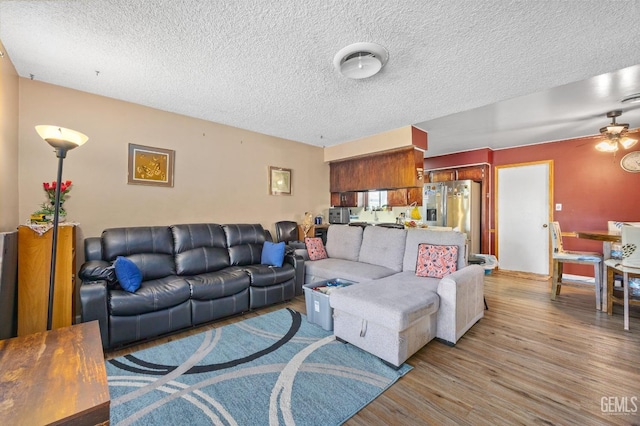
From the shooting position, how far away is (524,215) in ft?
16.6

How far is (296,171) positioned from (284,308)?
267cm

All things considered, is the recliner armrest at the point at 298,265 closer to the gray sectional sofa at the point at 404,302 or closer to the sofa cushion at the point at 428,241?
the gray sectional sofa at the point at 404,302

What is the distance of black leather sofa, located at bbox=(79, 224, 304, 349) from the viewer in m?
2.28

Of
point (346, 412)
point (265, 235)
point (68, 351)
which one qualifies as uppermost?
point (265, 235)

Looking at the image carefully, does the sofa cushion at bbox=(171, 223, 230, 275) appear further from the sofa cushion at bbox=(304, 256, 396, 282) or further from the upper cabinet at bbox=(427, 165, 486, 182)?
the upper cabinet at bbox=(427, 165, 486, 182)

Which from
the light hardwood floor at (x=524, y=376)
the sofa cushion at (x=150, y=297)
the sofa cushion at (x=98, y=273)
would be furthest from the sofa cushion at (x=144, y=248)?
the light hardwood floor at (x=524, y=376)

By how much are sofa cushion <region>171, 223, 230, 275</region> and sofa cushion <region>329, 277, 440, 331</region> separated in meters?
1.70

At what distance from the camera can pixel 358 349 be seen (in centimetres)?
228

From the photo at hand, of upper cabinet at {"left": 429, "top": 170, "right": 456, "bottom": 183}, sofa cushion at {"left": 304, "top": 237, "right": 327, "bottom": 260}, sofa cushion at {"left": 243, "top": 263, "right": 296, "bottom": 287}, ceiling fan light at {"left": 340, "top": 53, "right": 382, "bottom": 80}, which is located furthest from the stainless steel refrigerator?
ceiling fan light at {"left": 340, "top": 53, "right": 382, "bottom": 80}

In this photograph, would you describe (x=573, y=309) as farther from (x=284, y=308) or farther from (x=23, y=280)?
(x=23, y=280)

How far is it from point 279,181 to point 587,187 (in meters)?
5.33

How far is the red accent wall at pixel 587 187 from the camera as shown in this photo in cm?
413

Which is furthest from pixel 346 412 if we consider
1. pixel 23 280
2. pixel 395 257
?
pixel 23 280

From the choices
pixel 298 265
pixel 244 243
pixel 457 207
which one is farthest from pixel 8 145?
pixel 457 207
